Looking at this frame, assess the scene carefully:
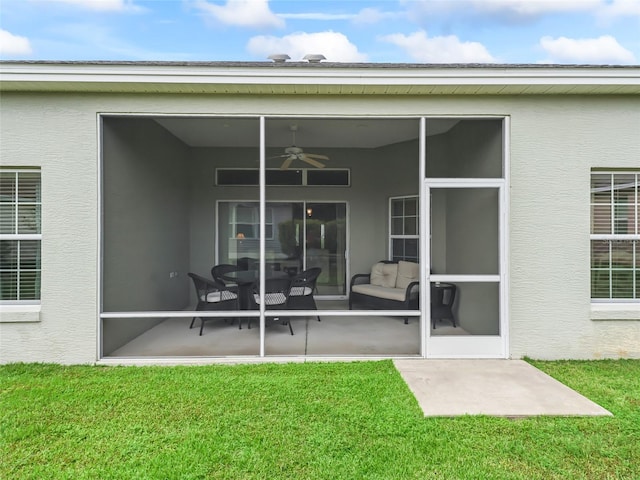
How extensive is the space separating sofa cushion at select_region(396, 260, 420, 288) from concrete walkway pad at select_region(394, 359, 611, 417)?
2.27m

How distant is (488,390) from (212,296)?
3761mm

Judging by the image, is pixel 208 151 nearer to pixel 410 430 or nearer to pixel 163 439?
pixel 163 439

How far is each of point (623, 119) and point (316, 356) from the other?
14.7 ft

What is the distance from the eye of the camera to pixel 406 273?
648 centimetres

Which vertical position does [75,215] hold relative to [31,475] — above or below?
above

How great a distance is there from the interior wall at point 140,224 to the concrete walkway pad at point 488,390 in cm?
354

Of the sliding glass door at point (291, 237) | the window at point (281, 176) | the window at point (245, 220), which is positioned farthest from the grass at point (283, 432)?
the window at point (281, 176)

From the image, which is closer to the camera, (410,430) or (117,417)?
(410,430)

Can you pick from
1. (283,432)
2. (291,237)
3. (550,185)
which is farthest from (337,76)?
(291,237)

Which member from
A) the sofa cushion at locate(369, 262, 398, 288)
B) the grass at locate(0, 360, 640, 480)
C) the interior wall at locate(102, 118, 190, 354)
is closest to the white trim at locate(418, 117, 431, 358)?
the grass at locate(0, 360, 640, 480)

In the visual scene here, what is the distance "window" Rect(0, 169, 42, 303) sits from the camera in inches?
165

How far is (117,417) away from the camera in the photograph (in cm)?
292

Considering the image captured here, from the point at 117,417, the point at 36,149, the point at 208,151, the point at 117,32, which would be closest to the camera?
the point at 117,417

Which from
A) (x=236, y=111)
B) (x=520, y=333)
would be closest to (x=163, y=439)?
(x=236, y=111)
